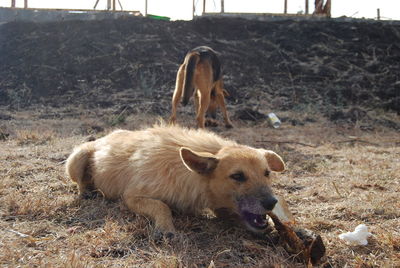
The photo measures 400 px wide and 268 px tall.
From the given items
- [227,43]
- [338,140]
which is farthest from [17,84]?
[338,140]

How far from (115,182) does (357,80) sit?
11203 millimetres

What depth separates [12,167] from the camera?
450 cm

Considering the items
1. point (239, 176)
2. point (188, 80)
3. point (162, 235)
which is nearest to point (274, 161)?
point (239, 176)

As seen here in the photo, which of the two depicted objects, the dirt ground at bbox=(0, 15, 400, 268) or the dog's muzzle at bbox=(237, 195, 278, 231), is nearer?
the dirt ground at bbox=(0, 15, 400, 268)

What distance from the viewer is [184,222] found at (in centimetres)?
295

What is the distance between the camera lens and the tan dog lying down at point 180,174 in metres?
2.79

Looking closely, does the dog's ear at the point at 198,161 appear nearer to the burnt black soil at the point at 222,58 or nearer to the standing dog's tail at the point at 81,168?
the standing dog's tail at the point at 81,168

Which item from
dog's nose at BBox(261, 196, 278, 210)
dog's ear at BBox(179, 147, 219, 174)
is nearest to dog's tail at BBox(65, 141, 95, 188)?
dog's ear at BBox(179, 147, 219, 174)

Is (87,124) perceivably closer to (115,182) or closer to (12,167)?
(12,167)

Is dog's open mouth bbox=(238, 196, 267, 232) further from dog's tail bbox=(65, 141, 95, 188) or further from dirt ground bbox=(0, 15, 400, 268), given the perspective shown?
dog's tail bbox=(65, 141, 95, 188)

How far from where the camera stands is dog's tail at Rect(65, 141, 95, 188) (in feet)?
12.4

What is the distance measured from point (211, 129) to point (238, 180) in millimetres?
5853

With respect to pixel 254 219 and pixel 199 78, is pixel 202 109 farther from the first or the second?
pixel 254 219

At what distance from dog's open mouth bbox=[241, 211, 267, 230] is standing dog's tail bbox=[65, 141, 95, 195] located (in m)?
1.68
